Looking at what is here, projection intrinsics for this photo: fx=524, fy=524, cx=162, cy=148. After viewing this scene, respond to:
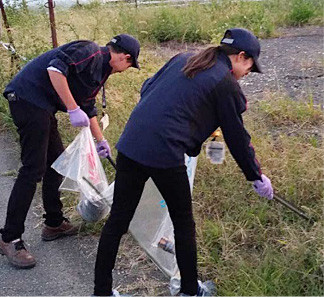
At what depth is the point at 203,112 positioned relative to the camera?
2475 mm

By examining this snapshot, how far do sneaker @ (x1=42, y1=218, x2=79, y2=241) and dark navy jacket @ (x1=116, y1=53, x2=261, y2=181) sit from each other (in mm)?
1408

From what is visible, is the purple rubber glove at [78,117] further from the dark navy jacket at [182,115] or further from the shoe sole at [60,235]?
the shoe sole at [60,235]

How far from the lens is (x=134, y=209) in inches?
109

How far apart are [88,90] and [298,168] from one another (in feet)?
4.94

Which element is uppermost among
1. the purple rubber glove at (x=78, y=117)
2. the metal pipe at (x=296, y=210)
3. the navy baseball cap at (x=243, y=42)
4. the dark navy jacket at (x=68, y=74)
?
the navy baseball cap at (x=243, y=42)

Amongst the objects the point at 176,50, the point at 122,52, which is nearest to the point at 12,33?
the point at 176,50

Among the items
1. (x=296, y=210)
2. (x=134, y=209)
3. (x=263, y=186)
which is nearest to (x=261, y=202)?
(x=296, y=210)

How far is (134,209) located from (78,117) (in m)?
0.76

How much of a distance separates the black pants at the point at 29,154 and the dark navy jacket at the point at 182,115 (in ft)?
2.86

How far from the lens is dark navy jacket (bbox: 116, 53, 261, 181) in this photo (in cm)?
242

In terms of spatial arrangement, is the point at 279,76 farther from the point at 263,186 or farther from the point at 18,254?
the point at 18,254

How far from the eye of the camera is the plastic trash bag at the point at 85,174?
11.1 ft

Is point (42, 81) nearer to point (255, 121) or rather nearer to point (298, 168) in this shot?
point (298, 168)

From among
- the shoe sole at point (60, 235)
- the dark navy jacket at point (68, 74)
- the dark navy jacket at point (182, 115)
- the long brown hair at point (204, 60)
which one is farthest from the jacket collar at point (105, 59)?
the shoe sole at point (60, 235)
